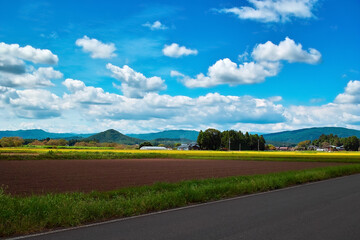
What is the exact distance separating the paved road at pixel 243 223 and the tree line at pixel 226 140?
132 m

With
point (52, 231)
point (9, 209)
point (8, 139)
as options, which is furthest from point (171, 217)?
point (8, 139)

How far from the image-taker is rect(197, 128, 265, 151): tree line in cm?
15125

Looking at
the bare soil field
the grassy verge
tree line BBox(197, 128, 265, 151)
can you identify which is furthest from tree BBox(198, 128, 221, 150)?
the grassy verge

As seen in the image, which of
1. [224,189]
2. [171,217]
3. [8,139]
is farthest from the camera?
[8,139]

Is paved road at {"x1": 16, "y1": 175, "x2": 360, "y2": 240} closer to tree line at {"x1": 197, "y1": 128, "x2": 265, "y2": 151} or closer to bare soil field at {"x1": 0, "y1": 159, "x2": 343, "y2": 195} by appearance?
bare soil field at {"x1": 0, "y1": 159, "x2": 343, "y2": 195}

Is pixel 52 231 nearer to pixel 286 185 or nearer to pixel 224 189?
pixel 224 189

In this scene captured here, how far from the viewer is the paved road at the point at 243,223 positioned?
23.3ft

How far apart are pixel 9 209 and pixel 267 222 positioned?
22.1 feet

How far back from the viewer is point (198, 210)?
10.4 m

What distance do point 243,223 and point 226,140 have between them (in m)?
151

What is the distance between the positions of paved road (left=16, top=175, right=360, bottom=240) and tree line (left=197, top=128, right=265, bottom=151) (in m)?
132

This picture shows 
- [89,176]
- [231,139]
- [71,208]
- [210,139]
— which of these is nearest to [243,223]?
[71,208]

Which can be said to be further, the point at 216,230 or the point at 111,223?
the point at 111,223

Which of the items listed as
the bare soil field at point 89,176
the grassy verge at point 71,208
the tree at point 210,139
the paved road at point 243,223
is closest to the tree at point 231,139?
the tree at point 210,139
